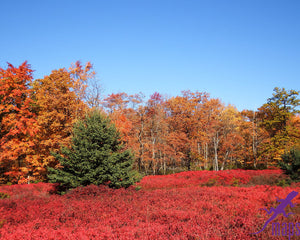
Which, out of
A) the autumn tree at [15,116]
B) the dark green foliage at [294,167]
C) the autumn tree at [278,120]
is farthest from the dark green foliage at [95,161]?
the autumn tree at [278,120]

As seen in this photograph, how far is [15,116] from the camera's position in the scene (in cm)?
1706

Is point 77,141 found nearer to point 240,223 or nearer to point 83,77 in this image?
point 240,223

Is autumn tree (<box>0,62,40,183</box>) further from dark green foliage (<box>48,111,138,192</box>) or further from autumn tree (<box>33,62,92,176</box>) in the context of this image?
dark green foliage (<box>48,111,138,192</box>)

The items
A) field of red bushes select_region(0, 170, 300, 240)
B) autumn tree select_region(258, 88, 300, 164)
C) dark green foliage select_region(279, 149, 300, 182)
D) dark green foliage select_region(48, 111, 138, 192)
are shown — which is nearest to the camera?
field of red bushes select_region(0, 170, 300, 240)

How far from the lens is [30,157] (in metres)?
18.8

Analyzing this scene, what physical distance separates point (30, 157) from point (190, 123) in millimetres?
20233

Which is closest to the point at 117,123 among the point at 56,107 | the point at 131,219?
the point at 56,107

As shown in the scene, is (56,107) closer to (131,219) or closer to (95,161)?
(95,161)

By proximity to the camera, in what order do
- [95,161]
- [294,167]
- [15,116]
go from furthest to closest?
[15,116], [294,167], [95,161]

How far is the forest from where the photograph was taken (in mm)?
17438

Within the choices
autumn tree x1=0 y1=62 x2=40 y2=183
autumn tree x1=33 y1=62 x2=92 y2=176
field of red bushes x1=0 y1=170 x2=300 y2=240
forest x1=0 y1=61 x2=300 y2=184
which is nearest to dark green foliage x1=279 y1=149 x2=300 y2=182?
field of red bushes x1=0 y1=170 x2=300 y2=240

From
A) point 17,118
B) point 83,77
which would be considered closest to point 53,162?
point 17,118

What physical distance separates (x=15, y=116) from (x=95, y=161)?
36.0 feet

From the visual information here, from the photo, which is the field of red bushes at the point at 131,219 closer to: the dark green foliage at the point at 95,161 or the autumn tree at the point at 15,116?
the dark green foliage at the point at 95,161
